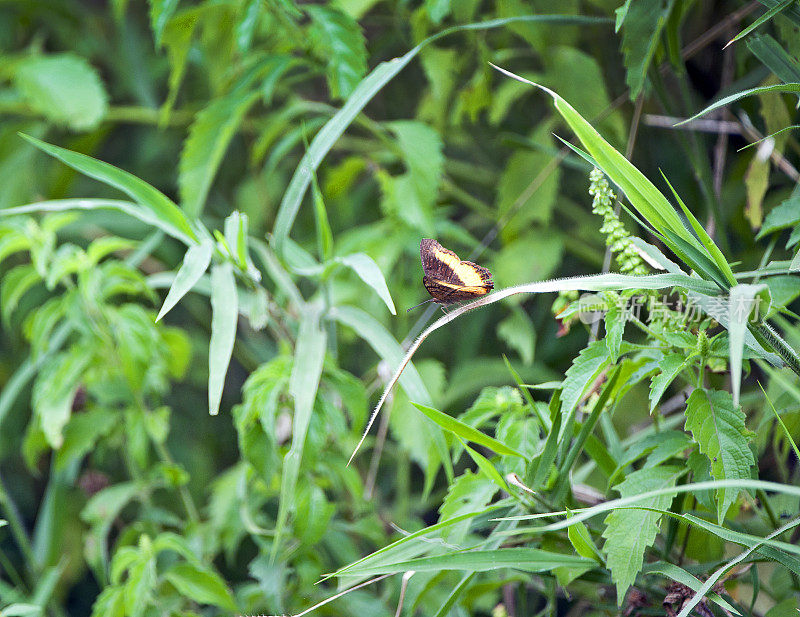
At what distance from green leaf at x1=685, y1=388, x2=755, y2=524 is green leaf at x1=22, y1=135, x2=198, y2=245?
478 millimetres

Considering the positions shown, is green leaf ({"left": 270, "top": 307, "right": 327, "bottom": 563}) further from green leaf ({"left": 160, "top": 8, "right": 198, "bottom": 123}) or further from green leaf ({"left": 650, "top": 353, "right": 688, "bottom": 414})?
green leaf ({"left": 160, "top": 8, "right": 198, "bottom": 123})

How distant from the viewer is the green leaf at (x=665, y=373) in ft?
1.49

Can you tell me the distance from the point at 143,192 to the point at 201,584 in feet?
1.46

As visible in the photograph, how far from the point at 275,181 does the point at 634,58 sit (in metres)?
0.76

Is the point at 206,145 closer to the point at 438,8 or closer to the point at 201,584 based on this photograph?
the point at 438,8

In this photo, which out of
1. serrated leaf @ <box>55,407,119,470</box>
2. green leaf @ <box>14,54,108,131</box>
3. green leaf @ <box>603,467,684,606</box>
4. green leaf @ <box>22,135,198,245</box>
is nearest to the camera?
green leaf @ <box>603,467,684,606</box>

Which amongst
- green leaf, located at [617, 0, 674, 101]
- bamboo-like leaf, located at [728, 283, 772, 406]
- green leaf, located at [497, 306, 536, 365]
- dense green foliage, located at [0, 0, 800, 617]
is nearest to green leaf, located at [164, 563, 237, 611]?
dense green foliage, located at [0, 0, 800, 617]

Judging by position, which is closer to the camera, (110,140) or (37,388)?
(37,388)

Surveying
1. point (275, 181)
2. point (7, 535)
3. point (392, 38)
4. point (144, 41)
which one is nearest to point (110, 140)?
point (144, 41)

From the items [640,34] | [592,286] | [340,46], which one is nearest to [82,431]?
[340,46]

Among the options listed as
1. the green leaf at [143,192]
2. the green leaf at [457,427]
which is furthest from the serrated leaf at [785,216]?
the green leaf at [143,192]

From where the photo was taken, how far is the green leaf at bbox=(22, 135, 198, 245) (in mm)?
603

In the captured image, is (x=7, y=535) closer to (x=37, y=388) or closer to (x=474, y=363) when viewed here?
(x=37, y=388)

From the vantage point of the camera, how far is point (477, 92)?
922 millimetres
